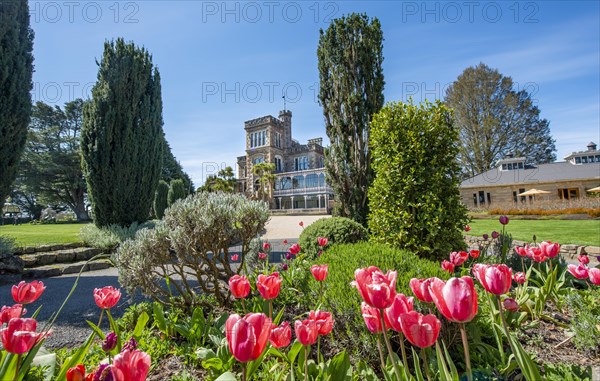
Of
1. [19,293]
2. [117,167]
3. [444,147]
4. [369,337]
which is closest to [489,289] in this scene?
[369,337]

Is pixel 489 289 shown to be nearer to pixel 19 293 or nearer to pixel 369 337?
pixel 369 337

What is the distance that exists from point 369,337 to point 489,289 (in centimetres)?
122

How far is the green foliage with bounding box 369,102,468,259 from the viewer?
494 cm

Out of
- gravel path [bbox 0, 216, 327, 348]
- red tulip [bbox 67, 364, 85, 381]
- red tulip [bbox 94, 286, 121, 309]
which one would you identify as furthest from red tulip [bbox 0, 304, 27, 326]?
gravel path [bbox 0, 216, 327, 348]

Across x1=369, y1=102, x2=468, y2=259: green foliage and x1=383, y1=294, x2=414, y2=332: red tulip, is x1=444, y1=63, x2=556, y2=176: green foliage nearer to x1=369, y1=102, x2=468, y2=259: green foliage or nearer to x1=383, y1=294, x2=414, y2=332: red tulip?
x1=369, y1=102, x2=468, y2=259: green foliage

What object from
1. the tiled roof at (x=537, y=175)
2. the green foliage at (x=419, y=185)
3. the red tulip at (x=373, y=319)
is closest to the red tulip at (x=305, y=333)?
the red tulip at (x=373, y=319)

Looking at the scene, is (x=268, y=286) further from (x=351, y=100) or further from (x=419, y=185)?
(x=351, y=100)

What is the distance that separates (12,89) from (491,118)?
34.2 meters

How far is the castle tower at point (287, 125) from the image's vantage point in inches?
1986

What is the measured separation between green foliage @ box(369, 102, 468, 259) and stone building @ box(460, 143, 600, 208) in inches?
980

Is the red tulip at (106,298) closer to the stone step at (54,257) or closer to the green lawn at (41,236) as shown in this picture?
the stone step at (54,257)

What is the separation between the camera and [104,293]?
78.5 inches

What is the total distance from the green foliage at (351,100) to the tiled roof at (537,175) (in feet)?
76.5

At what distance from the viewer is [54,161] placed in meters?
30.0
